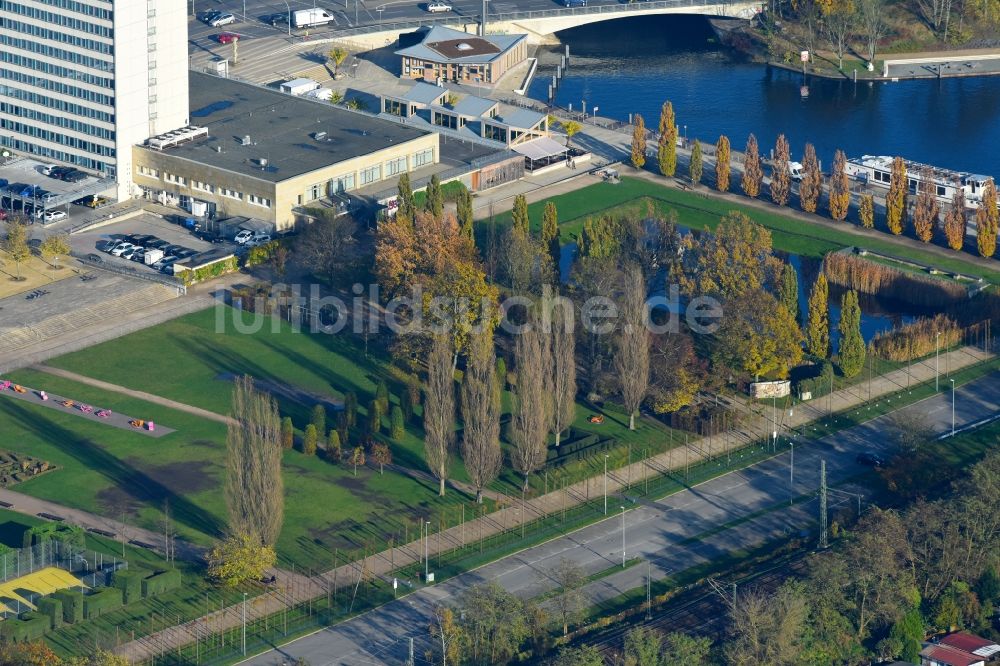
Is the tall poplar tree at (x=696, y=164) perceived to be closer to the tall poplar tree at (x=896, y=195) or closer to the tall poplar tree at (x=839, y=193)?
the tall poplar tree at (x=839, y=193)

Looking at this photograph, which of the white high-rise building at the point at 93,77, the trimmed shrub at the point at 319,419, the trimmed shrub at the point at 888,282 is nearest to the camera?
the trimmed shrub at the point at 319,419

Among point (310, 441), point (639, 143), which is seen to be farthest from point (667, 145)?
point (310, 441)

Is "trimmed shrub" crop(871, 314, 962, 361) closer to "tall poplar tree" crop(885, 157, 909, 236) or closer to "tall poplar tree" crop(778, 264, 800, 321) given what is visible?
"tall poplar tree" crop(778, 264, 800, 321)

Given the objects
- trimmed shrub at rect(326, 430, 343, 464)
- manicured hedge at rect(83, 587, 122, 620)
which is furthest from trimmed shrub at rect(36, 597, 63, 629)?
trimmed shrub at rect(326, 430, 343, 464)

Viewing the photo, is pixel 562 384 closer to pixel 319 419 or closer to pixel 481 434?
pixel 481 434

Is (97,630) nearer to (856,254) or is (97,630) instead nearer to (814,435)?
(814,435)

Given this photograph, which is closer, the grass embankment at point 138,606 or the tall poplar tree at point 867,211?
the grass embankment at point 138,606

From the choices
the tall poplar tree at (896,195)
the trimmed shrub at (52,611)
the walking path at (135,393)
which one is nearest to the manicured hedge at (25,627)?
the trimmed shrub at (52,611)

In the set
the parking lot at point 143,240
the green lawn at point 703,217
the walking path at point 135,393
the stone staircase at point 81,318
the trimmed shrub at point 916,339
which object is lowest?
the walking path at point 135,393
